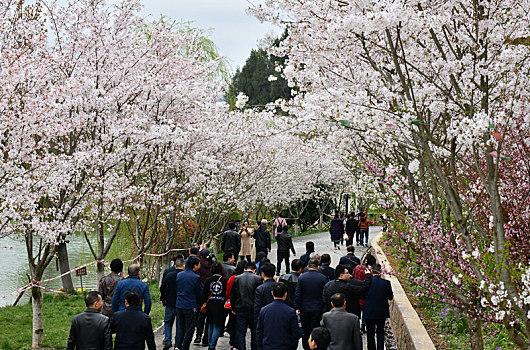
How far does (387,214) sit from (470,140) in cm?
701

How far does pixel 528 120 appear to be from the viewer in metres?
6.54

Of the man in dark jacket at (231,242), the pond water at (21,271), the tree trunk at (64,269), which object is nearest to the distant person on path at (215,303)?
the man in dark jacket at (231,242)

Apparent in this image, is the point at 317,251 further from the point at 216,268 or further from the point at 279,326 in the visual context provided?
the point at 279,326

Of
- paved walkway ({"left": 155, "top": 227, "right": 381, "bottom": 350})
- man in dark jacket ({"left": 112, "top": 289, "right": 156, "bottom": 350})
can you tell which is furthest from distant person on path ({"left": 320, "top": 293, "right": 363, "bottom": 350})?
paved walkway ({"left": 155, "top": 227, "right": 381, "bottom": 350})

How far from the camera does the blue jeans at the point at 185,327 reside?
988 cm

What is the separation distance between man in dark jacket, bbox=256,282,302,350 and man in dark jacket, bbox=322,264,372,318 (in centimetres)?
159

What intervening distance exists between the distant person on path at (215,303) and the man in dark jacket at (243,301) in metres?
0.42

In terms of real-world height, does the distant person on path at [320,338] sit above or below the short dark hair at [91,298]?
below

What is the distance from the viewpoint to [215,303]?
1003 cm

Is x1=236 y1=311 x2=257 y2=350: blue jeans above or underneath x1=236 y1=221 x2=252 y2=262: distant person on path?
underneath

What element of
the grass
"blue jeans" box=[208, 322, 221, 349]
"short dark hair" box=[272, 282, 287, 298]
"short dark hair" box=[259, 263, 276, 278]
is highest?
"short dark hair" box=[259, 263, 276, 278]

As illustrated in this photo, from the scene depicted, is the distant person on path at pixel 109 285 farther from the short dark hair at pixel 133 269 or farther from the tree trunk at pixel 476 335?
the tree trunk at pixel 476 335

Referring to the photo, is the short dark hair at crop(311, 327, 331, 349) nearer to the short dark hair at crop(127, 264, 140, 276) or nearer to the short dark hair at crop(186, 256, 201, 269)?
the short dark hair at crop(127, 264, 140, 276)

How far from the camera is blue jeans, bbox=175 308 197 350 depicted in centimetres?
988
